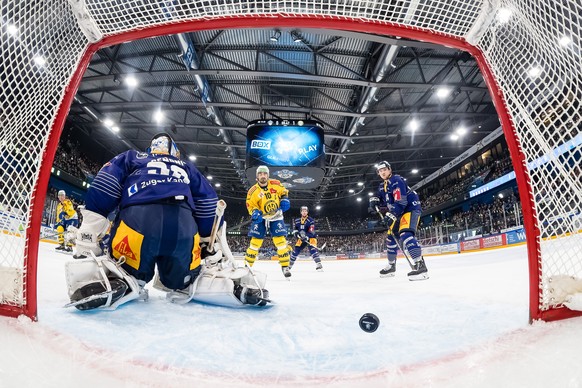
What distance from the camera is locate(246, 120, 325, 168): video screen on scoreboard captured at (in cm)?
843

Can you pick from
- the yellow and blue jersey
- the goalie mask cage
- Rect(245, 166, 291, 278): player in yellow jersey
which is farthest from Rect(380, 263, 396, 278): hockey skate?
the goalie mask cage

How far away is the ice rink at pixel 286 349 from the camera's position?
2.94ft

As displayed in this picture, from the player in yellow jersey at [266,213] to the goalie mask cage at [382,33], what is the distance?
9.93 feet

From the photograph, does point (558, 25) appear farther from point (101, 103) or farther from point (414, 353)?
point (101, 103)

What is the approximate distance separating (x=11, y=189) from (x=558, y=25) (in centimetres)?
247

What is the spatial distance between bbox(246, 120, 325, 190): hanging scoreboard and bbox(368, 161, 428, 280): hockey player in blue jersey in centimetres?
421

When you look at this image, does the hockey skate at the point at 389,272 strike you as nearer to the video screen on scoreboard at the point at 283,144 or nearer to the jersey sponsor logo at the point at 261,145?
the video screen on scoreboard at the point at 283,144

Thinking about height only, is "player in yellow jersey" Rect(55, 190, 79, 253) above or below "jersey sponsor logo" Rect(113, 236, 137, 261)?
above

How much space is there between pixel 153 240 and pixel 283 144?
7012 millimetres

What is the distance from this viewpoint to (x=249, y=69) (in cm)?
938

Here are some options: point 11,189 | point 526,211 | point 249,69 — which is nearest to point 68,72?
point 11,189

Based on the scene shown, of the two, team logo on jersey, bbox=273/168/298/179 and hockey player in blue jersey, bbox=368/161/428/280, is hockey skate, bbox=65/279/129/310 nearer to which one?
hockey player in blue jersey, bbox=368/161/428/280

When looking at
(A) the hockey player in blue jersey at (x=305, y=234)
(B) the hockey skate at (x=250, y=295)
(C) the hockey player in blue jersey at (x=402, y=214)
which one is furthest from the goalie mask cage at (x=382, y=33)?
(A) the hockey player in blue jersey at (x=305, y=234)

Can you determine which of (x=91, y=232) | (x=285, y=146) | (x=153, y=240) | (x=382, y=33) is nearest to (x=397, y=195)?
(x=382, y=33)
